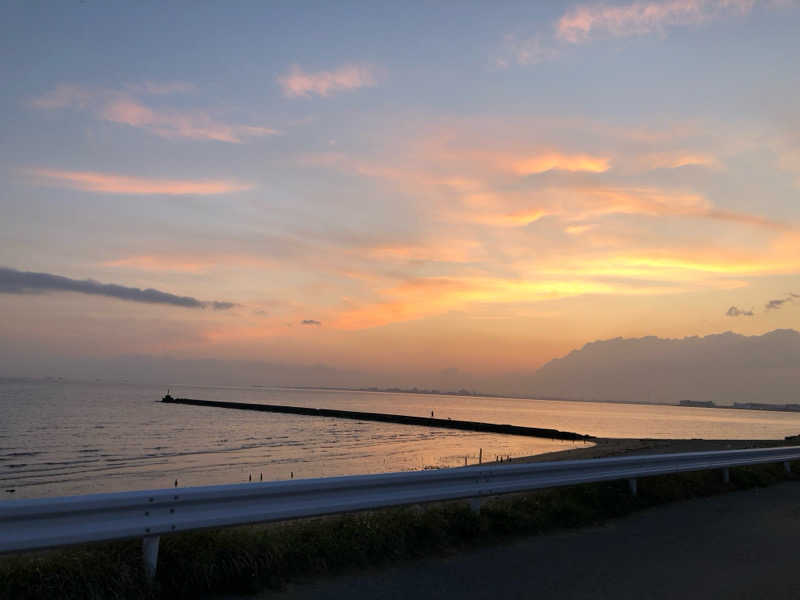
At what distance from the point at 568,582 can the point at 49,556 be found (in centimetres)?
462

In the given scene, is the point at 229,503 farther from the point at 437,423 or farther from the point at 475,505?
the point at 437,423

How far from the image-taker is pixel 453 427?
7631cm

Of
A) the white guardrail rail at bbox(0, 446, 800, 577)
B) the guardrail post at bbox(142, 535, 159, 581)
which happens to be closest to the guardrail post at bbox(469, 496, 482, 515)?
the white guardrail rail at bbox(0, 446, 800, 577)

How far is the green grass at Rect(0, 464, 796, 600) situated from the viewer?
4559 mm

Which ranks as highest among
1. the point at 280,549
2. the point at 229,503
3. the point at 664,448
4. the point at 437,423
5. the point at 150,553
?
the point at 229,503

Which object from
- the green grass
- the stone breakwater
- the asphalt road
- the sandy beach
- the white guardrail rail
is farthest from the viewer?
the stone breakwater

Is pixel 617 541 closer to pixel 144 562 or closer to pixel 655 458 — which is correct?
pixel 655 458

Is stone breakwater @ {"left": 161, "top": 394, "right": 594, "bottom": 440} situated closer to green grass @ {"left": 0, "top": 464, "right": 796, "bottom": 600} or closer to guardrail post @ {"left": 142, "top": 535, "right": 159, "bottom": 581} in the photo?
green grass @ {"left": 0, "top": 464, "right": 796, "bottom": 600}

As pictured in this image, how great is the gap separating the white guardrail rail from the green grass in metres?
0.28

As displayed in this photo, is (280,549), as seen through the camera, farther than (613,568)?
No

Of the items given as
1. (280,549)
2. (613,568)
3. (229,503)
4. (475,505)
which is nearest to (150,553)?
(229,503)

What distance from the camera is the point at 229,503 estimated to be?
5.23 m

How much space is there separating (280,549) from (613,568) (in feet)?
11.3

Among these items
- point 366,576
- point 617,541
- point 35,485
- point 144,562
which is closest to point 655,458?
point 617,541
